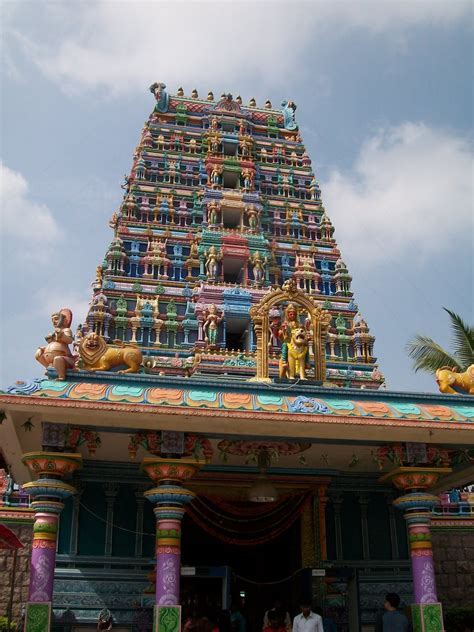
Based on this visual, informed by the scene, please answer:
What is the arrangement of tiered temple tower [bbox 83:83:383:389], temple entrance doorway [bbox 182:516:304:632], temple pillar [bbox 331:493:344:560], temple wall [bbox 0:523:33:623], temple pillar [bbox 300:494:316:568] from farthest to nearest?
tiered temple tower [bbox 83:83:383:389] → temple wall [bbox 0:523:33:623] → temple entrance doorway [bbox 182:516:304:632] → temple pillar [bbox 331:493:344:560] → temple pillar [bbox 300:494:316:568]

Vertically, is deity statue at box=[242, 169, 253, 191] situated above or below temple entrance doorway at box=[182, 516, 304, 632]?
above

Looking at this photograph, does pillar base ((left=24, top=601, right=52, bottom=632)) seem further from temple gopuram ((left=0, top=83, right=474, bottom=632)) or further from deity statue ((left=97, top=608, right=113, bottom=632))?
deity statue ((left=97, top=608, right=113, bottom=632))

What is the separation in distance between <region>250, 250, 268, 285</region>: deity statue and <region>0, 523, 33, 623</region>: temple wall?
33.7ft

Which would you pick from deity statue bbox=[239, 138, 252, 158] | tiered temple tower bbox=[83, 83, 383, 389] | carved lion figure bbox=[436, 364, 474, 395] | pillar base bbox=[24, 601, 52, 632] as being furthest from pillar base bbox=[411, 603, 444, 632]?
deity statue bbox=[239, 138, 252, 158]

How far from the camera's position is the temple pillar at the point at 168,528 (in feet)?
32.1

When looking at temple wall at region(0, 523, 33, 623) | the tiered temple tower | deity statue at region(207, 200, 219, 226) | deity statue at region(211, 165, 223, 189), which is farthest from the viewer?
deity statue at region(211, 165, 223, 189)

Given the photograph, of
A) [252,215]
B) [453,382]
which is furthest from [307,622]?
[252,215]

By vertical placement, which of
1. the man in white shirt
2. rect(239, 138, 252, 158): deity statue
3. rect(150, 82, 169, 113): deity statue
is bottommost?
the man in white shirt

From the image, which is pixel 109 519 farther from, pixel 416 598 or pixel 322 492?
pixel 416 598

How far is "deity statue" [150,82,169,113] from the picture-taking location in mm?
27125

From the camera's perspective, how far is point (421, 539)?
1089 centimetres

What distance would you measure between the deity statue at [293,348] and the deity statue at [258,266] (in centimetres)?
860

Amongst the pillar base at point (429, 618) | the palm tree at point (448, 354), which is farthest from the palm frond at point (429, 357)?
the pillar base at point (429, 618)

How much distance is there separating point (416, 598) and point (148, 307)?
40.0 feet
